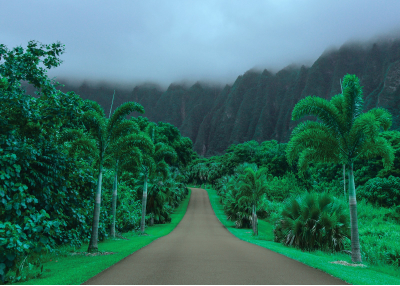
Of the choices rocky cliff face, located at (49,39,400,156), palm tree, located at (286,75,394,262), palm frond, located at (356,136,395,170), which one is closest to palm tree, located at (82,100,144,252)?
palm tree, located at (286,75,394,262)

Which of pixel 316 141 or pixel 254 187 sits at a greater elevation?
pixel 316 141

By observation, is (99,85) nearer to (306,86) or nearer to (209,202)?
(306,86)

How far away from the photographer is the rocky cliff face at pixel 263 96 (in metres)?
86.8

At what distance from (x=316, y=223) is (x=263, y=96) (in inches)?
5081

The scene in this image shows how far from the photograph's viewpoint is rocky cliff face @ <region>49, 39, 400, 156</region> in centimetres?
8675

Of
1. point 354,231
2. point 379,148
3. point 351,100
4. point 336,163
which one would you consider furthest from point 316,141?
point 354,231

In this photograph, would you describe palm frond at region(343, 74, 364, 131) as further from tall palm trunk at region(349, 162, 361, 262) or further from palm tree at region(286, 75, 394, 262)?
tall palm trunk at region(349, 162, 361, 262)

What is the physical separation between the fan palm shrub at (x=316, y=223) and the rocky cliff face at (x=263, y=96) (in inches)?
2145

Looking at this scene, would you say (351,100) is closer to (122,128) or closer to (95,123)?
(122,128)

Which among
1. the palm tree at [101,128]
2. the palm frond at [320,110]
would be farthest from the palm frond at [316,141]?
the palm tree at [101,128]

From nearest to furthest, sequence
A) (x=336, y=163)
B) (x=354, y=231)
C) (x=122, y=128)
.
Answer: (x=354, y=231), (x=336, y=163), (x=122, y=128)

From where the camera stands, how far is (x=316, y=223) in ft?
53.7

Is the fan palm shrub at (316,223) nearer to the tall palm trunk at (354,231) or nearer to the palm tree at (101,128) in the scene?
the tall palm trunk at (354,231)

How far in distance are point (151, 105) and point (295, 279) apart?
604 ft
